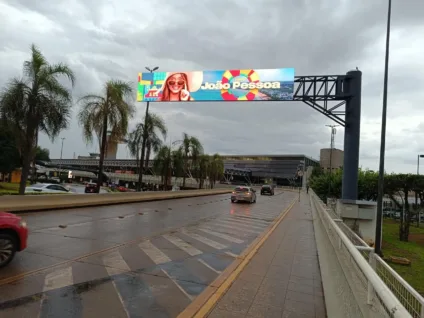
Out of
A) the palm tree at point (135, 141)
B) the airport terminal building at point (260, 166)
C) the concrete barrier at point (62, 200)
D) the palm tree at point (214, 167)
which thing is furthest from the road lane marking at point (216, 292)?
the airport terminal building at point (260, 166)

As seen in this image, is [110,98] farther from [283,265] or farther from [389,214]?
[389,214]

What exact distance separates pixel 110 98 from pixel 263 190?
37608mm

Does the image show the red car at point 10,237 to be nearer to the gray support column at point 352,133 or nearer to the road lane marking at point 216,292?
the road lane marking at point 216,292

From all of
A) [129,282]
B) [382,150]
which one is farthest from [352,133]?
[129,282]

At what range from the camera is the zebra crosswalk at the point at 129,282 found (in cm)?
532

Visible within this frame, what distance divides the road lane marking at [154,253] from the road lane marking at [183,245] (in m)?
0.75

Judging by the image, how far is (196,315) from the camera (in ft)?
17.2

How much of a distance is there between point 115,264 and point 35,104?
13692 millimetres

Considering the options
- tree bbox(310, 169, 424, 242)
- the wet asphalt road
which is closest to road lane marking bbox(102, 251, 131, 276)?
the wet asphalt road

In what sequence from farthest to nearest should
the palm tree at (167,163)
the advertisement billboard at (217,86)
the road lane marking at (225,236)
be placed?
the palm tree at (167,163) → the advertisement billboard at (217,86) → the road lane marking at (225,236)

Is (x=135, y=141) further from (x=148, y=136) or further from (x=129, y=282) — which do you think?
(x=129, y=282)

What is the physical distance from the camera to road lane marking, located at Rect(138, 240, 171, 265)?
851 centimetres

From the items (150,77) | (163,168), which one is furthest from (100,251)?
(163,168)

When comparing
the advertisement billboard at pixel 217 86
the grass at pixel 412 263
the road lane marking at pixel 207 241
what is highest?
the advertisement billboard at pixel 217 86
